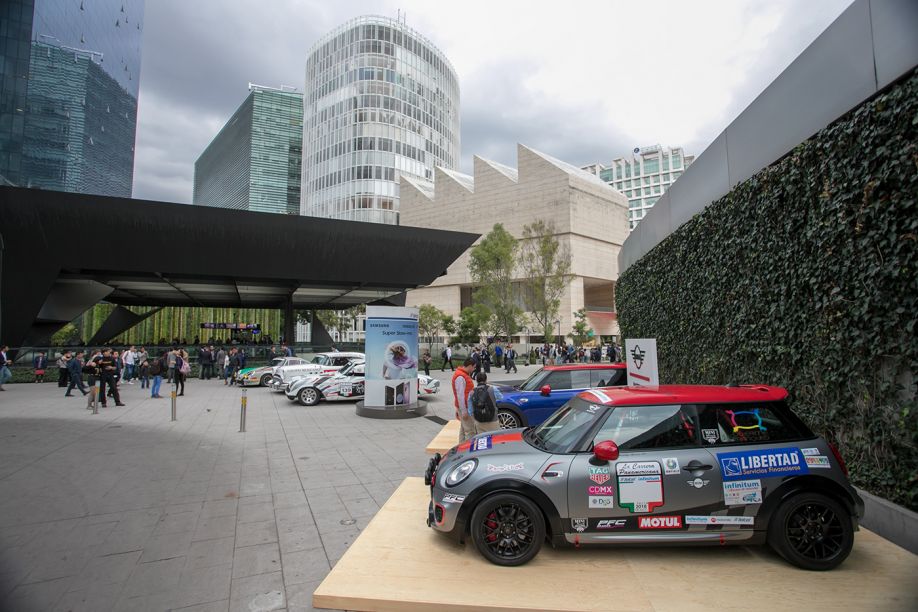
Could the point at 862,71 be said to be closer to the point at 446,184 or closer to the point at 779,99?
the point at 779,99

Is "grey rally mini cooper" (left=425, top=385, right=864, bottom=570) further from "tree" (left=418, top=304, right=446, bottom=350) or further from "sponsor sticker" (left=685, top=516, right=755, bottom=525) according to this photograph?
"tree" (left=418, top=304, right=446, bottom=350)

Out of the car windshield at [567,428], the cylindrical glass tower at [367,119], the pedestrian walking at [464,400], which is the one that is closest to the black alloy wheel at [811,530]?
the car windshield at [567,428]

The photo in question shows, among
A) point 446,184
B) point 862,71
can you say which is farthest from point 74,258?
point 446,184

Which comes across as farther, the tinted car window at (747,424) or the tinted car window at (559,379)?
the tinted car window at (559,379)

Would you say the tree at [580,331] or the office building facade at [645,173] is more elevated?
the office building facade at [645,173]

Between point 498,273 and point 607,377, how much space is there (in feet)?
108

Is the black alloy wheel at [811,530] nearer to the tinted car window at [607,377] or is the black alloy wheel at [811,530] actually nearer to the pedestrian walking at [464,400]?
the pedestrian walking at [464,400]

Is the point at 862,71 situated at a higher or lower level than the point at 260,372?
higher

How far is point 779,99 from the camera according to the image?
19.9 ft

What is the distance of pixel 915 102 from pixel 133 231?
2899cm

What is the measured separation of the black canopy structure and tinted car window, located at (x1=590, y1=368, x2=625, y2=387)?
2103 cm

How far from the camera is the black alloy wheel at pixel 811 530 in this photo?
357 centimetres

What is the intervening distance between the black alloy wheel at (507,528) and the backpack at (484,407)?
2.53 m

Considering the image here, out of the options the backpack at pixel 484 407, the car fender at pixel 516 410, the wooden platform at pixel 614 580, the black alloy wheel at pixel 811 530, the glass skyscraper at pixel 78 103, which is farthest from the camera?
the glass skyscraper at pixel 78 103
